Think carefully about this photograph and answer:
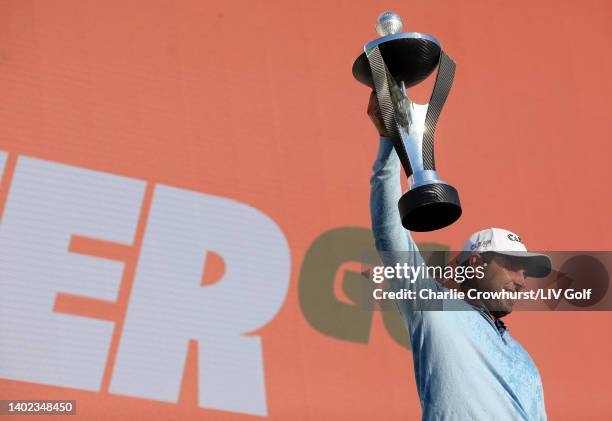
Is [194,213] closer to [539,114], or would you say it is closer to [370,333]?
[370,333]

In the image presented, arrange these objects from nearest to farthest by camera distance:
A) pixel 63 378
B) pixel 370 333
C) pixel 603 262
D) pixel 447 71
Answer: pixel 447 71
pixel 63 378
pixel 370 333
pixel 603 262

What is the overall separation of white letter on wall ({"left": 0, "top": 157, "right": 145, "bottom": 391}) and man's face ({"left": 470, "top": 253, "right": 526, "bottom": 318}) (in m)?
2.24

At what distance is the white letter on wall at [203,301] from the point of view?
326 centimetres

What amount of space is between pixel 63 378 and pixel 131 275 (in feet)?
1.80

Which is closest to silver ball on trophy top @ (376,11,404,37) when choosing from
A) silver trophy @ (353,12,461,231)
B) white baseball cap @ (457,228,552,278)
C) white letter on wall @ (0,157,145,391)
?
silver trophy @ (353,12,461,231)

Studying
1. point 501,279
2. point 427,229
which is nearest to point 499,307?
point 501,279

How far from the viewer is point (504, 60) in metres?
4.05

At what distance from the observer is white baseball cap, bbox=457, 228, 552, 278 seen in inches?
60.2

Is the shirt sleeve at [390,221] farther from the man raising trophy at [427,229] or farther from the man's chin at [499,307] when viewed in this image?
the man's chin at [499,307]

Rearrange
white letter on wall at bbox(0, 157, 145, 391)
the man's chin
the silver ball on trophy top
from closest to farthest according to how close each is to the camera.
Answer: the silver ball on trophy top → the man's chin → white letter on wall at bbox(0, 157, 145, 391)

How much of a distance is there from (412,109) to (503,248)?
405mm

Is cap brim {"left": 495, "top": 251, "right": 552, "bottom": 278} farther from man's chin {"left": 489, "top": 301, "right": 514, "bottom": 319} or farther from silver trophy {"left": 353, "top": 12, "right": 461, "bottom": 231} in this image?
silver trophy {"left": 353, "top": 12, "right": 461, "bottom": 231}

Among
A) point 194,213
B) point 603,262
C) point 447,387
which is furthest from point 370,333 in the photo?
point 447,387

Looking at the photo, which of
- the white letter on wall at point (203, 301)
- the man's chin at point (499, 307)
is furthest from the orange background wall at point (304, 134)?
the man's chin at point (499, 307)
